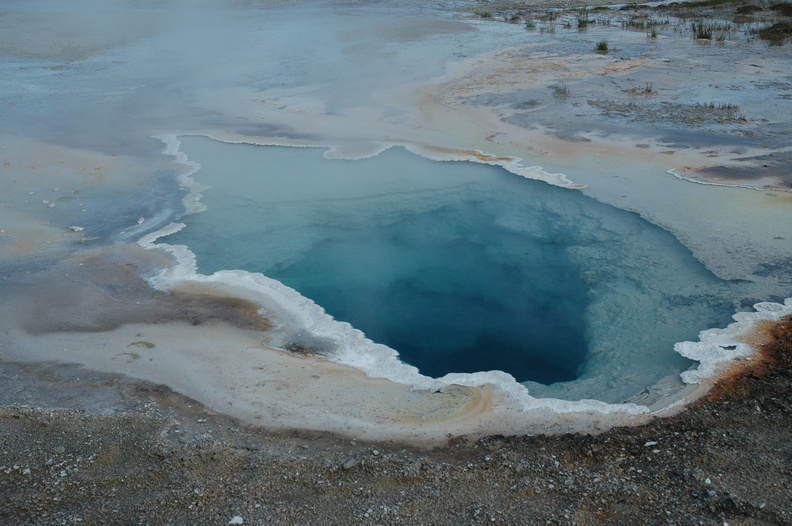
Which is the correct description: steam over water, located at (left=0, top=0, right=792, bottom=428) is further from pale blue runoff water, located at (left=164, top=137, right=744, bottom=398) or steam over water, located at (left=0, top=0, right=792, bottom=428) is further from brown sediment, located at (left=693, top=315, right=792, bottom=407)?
brown sediment, located at (left=693, top=315, right=792, bottom=407)

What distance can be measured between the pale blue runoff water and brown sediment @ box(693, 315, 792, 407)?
0.78 feet

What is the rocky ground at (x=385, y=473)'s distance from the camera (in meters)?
2.40

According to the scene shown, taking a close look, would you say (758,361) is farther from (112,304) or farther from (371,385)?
(112,304)

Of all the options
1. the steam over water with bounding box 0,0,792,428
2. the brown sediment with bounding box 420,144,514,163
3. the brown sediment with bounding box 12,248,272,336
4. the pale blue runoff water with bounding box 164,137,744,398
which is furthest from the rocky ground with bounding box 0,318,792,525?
the brown sediment with bounding box 420,144,514,163

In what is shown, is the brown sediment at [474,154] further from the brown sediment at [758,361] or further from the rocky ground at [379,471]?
the rocky ground at [379,471]

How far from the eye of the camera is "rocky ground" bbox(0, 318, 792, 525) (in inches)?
94.7

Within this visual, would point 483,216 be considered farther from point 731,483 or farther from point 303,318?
point 731,483

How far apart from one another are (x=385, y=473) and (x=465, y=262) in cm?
230

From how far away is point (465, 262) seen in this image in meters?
4.68

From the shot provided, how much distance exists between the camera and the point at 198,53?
1166cm

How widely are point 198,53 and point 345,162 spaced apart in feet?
22.3

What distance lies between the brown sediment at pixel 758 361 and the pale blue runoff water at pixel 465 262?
0.24m

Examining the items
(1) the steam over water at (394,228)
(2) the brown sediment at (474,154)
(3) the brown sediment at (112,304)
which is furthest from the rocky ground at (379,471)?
(2) the brown sediment at (474,154)

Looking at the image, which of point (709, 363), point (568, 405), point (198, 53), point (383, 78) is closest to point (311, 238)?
point (568, 405)
